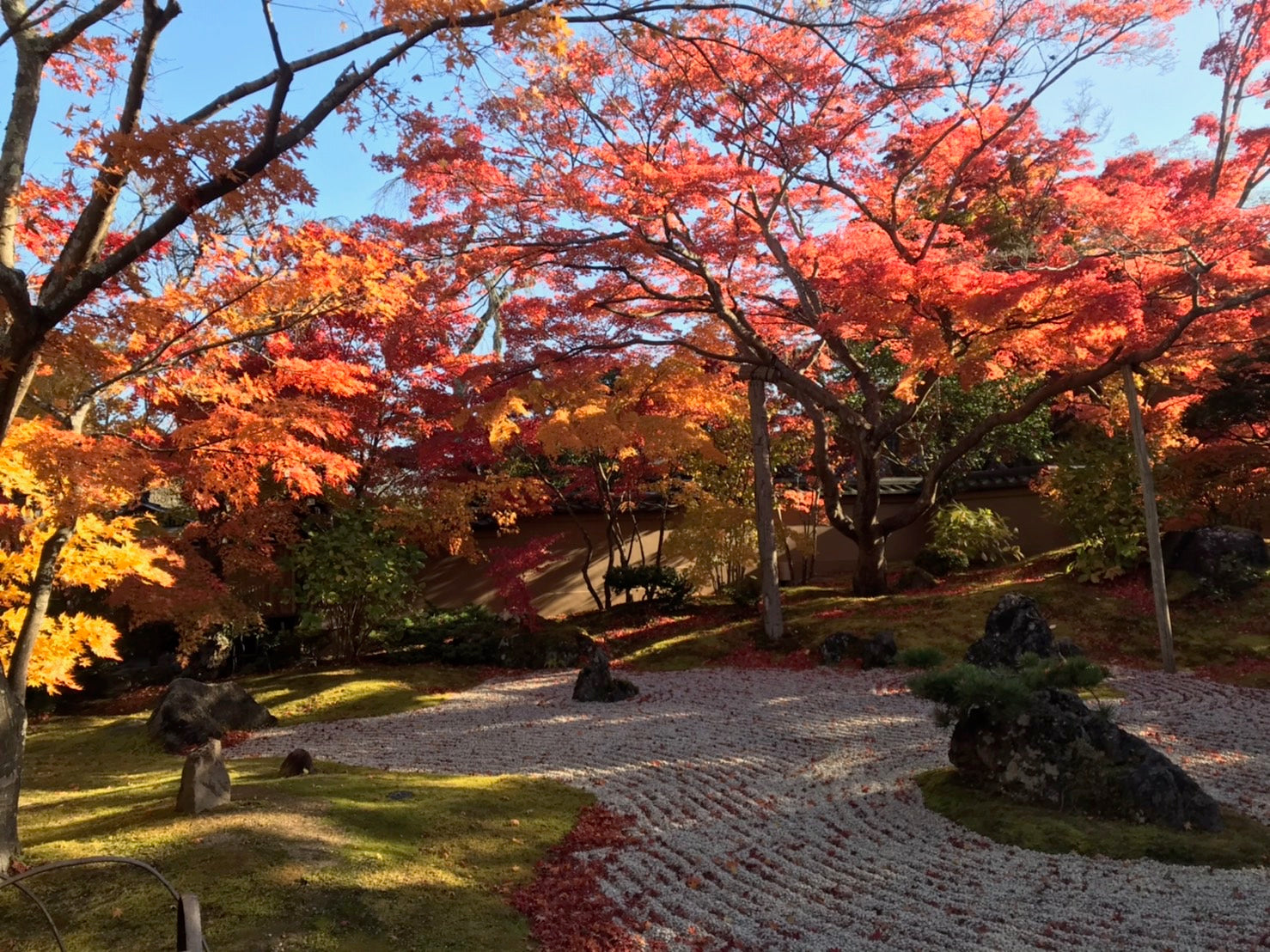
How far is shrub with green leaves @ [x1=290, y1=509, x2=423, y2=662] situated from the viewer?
1156cm

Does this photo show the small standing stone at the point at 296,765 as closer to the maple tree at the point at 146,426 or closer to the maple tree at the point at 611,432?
the maple tree at the point at 146,426

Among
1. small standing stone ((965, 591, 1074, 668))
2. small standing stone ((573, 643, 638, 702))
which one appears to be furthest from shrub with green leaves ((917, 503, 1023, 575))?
small standing stone ((573, 643, 638, 702))

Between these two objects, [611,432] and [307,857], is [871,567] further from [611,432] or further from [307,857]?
[307,857]

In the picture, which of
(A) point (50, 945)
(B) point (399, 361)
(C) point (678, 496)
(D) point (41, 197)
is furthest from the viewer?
(C) point (678, 496)

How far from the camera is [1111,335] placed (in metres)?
10.8

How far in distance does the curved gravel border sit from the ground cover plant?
66 centimetres

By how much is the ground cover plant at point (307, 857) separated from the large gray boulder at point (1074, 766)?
288cm

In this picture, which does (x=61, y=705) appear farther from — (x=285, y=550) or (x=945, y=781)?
(x=945, y=781)

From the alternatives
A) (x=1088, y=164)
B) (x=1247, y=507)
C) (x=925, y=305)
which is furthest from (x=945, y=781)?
(x=1088, y=164)

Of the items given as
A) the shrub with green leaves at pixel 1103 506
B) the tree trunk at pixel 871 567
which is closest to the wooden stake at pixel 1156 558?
the shrub with green leaves at pixel 1103 506

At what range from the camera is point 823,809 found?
5.43 m

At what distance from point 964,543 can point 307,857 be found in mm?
13603

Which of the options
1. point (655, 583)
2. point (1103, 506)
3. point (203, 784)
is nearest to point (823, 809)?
point (203, 784)

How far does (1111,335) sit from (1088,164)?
3.46 meters
